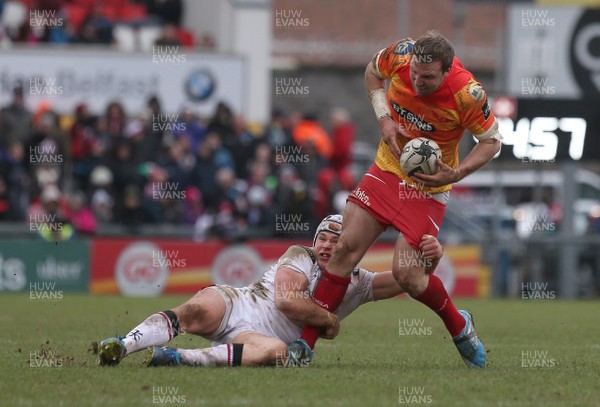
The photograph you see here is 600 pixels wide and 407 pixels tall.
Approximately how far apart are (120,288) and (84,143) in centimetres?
237

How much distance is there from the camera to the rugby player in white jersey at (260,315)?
8305mm

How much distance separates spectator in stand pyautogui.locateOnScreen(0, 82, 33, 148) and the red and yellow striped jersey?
11.8m

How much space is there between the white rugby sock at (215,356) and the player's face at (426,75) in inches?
84.0

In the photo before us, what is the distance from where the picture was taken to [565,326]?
1380 centimetres

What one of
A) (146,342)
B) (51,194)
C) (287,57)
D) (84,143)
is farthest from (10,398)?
(287,57)

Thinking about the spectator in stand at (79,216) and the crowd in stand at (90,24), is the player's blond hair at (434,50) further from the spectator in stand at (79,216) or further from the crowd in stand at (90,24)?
the crowd in stand at (90,24)

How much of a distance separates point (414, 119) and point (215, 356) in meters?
2.15

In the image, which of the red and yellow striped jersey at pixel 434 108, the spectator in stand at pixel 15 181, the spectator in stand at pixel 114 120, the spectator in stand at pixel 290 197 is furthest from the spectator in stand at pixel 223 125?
the red and yellow striped jersey at pixel 434 108

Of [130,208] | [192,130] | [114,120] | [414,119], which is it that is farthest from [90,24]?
[414,119]

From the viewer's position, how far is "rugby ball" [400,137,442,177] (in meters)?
8.56

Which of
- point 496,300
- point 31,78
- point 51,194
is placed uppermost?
point 31,78

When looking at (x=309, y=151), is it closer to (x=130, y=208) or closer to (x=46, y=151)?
(x=130, y=208)

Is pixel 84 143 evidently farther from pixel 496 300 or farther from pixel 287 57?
pixel 287 57

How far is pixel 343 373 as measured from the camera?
27.2 feet
